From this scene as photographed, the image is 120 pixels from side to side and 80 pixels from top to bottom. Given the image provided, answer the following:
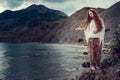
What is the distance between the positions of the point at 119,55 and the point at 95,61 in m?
41.8

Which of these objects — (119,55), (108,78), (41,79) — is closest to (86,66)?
(41,79)

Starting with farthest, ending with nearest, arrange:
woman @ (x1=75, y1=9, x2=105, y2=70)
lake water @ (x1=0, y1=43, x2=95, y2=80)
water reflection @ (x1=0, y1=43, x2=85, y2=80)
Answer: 1. water reflection @ (x1=0, y1=43, x2=85, y2=80)
2. lake water @ (x1=0, y1=43, x2=95, y2=80)
3. woman @ (x1=75, y1=9, x2=105, y2=70)

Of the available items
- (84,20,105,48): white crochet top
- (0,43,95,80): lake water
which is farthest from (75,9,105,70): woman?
(0,43,95,80): lake water

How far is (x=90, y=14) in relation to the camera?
40.3ft

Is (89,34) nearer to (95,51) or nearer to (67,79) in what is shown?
(95,51)

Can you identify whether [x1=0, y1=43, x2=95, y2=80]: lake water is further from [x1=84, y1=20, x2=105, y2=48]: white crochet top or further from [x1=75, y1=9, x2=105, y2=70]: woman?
[x1=84, y1=20, x2=105, y2=48]: white crochet top

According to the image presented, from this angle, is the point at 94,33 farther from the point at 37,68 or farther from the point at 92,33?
the point at 37,68

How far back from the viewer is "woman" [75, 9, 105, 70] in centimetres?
1216

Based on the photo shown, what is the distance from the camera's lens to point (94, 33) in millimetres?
12289

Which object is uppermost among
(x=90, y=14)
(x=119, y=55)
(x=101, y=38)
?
(x=90, y=14)

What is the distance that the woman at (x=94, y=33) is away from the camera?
39.9 feet

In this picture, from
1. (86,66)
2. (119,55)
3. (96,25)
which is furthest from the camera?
(86,66)

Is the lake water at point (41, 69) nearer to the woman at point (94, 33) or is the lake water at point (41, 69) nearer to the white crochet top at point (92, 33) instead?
the woman at point (94, 33)

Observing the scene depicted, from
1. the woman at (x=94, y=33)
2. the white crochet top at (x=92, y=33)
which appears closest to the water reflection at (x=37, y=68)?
the woman at (x=94, y=33)
